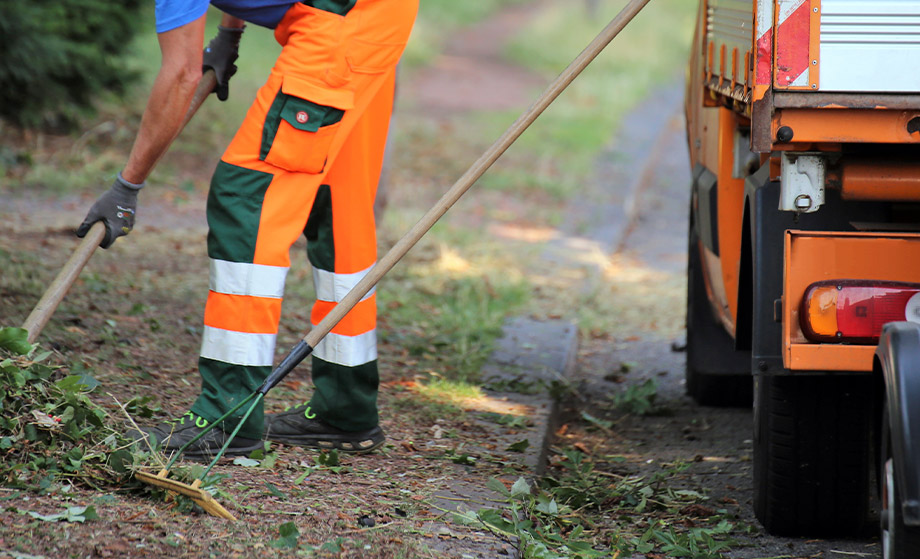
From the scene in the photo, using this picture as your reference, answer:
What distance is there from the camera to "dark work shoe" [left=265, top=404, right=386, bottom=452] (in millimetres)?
3703

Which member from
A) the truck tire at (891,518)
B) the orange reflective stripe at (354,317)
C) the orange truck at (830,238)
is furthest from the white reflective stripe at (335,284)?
the truck tire at (891,518)

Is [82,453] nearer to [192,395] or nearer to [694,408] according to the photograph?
[192,395]

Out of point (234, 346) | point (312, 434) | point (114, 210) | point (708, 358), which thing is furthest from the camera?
point (708, 358)

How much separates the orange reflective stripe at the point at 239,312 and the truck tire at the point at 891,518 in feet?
5.75

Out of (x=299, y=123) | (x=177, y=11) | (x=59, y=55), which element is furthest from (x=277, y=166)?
(x=59, y=55)

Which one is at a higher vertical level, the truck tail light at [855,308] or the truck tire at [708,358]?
the truck tail light at [855,308]

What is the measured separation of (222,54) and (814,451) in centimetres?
220

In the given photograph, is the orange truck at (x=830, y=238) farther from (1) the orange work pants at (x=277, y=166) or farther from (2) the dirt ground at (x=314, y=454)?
(1) the orange work pants at (x=277, y=166)

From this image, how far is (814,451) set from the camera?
318cm

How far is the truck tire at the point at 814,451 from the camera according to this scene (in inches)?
124

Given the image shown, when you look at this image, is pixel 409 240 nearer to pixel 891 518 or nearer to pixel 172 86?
pixel 172 86

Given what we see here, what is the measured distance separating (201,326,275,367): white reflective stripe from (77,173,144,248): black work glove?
1.49 feet

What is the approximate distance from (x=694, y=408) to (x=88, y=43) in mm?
5917

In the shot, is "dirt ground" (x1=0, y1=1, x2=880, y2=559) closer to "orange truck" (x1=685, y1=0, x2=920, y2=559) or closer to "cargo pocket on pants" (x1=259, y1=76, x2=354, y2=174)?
"orange truck" (x1=685, y1=0, x2=920, y2=559)
